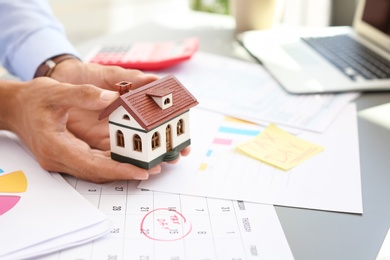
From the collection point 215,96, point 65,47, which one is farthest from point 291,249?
point 65,47

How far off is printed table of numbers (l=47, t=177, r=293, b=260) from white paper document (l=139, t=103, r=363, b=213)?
3 cm

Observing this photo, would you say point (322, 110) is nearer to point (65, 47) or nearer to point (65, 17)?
point (65, 47)

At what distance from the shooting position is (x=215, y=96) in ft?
3.39

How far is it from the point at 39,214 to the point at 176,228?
0.16 m

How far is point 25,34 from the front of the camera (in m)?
1.02

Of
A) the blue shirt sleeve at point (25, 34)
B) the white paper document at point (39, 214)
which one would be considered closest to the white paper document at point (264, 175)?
the white paper document at point (39, 214)

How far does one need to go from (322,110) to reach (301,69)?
6.5 inches

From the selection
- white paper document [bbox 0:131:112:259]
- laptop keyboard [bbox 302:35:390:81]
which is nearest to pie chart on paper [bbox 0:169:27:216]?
white paper document [bbox 0:131:112:259]

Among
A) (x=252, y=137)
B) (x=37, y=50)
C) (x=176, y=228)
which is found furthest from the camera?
(x=37, y=50)

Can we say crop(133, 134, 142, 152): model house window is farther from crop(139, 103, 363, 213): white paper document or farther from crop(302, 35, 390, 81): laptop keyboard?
crop(302, 35, 390, 81): laptop keyboard

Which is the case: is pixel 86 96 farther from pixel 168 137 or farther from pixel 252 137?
pixel 252 137

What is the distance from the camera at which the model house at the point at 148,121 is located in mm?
686

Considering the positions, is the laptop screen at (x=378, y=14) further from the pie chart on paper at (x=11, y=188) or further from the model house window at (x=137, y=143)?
the pie chart on paper at (x=11, y=188)

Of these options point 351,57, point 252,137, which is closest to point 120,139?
point 252,137
